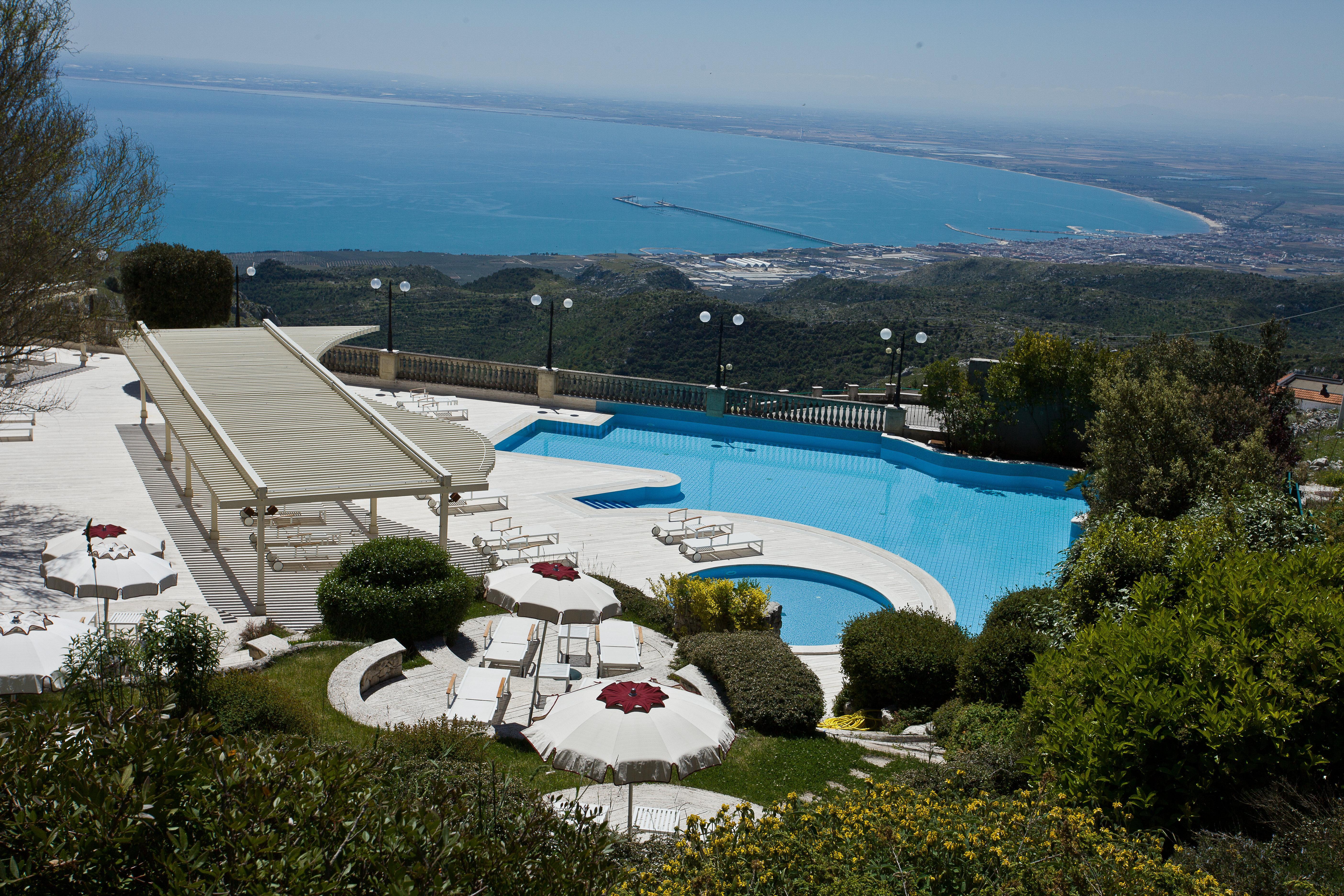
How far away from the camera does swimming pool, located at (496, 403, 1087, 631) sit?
18.7 metres

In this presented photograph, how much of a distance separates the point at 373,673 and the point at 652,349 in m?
41.9

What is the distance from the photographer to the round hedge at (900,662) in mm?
11789

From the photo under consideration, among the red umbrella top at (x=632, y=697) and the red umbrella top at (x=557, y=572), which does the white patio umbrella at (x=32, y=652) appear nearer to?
the red umbrella top at (x=632, y=697)

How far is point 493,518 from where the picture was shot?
17.8 meters

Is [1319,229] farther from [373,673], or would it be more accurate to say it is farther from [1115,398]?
[373,673]

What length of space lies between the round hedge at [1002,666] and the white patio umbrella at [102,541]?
998cm

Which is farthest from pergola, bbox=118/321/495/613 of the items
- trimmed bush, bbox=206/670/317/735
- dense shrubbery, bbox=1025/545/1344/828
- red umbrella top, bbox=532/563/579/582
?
dense shrubbery, bbox=1025/545/1344/828

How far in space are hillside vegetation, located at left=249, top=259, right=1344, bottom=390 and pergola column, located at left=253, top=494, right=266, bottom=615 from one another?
1334 inches

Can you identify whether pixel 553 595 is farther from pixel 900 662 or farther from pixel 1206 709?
pixel 1206 709

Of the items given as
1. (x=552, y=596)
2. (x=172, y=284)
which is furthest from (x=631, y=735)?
(x=172, y=284)

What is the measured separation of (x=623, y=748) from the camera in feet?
24.8

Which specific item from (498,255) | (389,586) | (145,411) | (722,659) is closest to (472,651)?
(389,586)

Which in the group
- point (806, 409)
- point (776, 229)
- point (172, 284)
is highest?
point (776, 229)

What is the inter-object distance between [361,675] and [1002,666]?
7.10 m
